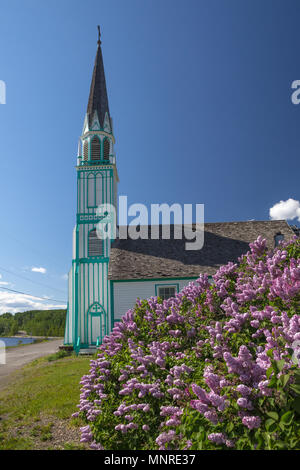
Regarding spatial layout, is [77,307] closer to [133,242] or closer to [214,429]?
[133,242]

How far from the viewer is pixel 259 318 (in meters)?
3.47

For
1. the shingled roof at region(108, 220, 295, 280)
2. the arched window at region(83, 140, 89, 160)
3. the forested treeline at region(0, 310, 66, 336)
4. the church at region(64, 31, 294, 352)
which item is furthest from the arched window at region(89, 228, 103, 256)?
the forested treeline at region(0, 310, 66, 336)

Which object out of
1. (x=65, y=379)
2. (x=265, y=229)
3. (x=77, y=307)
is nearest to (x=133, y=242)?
(x=77, y=307)

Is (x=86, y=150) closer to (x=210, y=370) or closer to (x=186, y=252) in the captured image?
(x=186, y=252)

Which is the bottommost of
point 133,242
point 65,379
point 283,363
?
point 65,379

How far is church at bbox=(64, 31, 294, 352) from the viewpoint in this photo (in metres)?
17.7

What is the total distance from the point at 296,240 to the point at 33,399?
8.02 m

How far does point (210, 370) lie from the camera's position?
2.99 metres

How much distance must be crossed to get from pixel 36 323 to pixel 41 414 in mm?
94601

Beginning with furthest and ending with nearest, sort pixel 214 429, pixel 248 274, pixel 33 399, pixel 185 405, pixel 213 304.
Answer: pixel 33 399 < pixel 248 274 < pixel 213 304 < pixel 185 405 < pixel 214 429

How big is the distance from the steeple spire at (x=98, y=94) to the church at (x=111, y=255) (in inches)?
6.5

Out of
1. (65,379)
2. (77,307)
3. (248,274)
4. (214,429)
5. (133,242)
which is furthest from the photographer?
(133,242)

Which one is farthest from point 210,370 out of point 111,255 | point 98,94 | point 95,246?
point 98,94

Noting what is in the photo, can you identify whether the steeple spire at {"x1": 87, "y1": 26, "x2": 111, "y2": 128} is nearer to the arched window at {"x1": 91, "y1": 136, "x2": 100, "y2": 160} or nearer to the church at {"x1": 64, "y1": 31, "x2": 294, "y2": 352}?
the church at {"x1": 64, "y1": 31, "x2": 294, "y2": 352}
